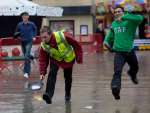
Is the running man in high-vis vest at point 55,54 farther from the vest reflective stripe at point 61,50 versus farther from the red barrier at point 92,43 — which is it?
the red barrier at point 92,43

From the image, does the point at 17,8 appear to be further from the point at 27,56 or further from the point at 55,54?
the point at 55,54

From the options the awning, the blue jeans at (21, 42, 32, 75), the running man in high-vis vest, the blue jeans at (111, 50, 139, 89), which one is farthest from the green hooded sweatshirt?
the awning

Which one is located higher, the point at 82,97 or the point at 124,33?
the point at 124,33

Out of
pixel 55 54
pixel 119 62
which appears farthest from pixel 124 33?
pixel 55 54

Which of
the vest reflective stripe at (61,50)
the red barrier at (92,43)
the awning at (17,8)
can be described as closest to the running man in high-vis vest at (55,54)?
the vest reflective stripe at (61,50)

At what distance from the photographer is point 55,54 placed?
11.2m

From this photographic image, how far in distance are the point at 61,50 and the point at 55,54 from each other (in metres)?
0.13

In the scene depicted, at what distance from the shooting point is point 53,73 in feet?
37.1

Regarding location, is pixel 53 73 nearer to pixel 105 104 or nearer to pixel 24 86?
pixel 105 104

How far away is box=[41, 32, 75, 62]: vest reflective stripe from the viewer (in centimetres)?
1110

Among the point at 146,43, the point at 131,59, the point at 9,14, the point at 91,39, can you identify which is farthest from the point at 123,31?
the point at 146,43

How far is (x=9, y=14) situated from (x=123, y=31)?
17.4 m

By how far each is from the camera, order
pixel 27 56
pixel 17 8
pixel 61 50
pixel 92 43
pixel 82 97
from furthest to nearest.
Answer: pixel 92 43 → pixel 17 8 → pixel 27 56 → pixel 82 97 → pixel 61 50

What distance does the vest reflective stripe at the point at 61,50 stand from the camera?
1110cm
